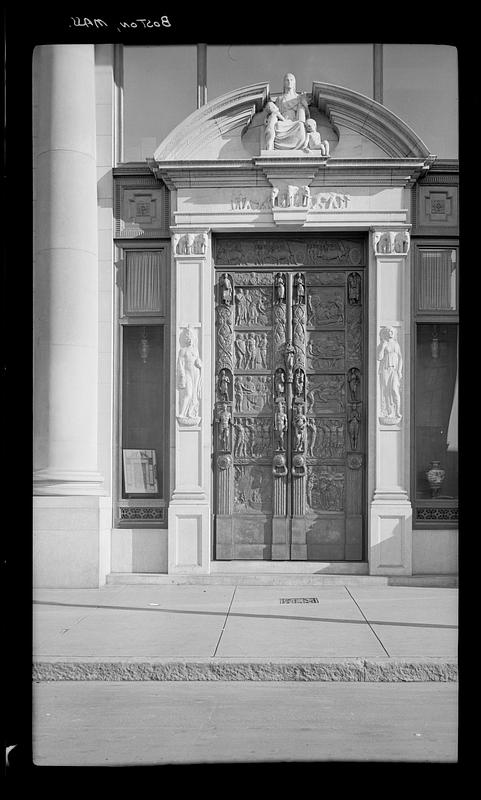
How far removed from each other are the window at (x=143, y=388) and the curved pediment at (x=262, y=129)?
1410mm

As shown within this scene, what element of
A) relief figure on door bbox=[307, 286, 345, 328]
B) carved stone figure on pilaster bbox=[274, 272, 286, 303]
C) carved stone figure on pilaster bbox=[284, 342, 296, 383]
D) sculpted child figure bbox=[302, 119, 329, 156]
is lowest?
carved stone figure on pilaster bbox=[284, 342, 296, 383]

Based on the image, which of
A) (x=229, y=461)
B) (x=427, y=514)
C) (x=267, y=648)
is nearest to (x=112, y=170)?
(x=229, y=461)

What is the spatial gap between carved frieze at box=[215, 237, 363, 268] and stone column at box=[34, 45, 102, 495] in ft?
5.96

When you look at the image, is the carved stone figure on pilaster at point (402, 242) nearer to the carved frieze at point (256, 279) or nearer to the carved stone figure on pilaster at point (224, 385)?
the carved frieze at point (256, 279)

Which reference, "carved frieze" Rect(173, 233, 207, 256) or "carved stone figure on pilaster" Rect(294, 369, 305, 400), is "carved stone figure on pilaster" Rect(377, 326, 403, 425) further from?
"carved frieze" Rect(173, 233, 207, 256)

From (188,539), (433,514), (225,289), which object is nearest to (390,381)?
(433,514)

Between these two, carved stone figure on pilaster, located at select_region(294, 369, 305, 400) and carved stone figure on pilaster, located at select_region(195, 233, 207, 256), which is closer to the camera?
carved stone figure on pilaster, located at select_region(195, 233, 207, 256)

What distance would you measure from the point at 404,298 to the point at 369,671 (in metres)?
5.88

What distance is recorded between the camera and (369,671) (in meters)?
7.59

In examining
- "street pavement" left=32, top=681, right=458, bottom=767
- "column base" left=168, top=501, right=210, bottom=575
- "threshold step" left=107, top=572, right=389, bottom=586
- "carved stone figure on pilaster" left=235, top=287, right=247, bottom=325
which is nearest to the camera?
"street pavement" left=32, top=681, right=458, bottom=767

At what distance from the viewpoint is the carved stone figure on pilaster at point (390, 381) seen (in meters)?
12.1

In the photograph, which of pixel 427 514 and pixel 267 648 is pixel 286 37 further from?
pixel 427 514

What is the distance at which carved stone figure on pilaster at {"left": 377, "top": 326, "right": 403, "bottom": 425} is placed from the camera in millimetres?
12117

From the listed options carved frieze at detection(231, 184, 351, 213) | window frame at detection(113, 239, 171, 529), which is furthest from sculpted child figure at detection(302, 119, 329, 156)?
window frame at detection(113, 239, 171, 529)
